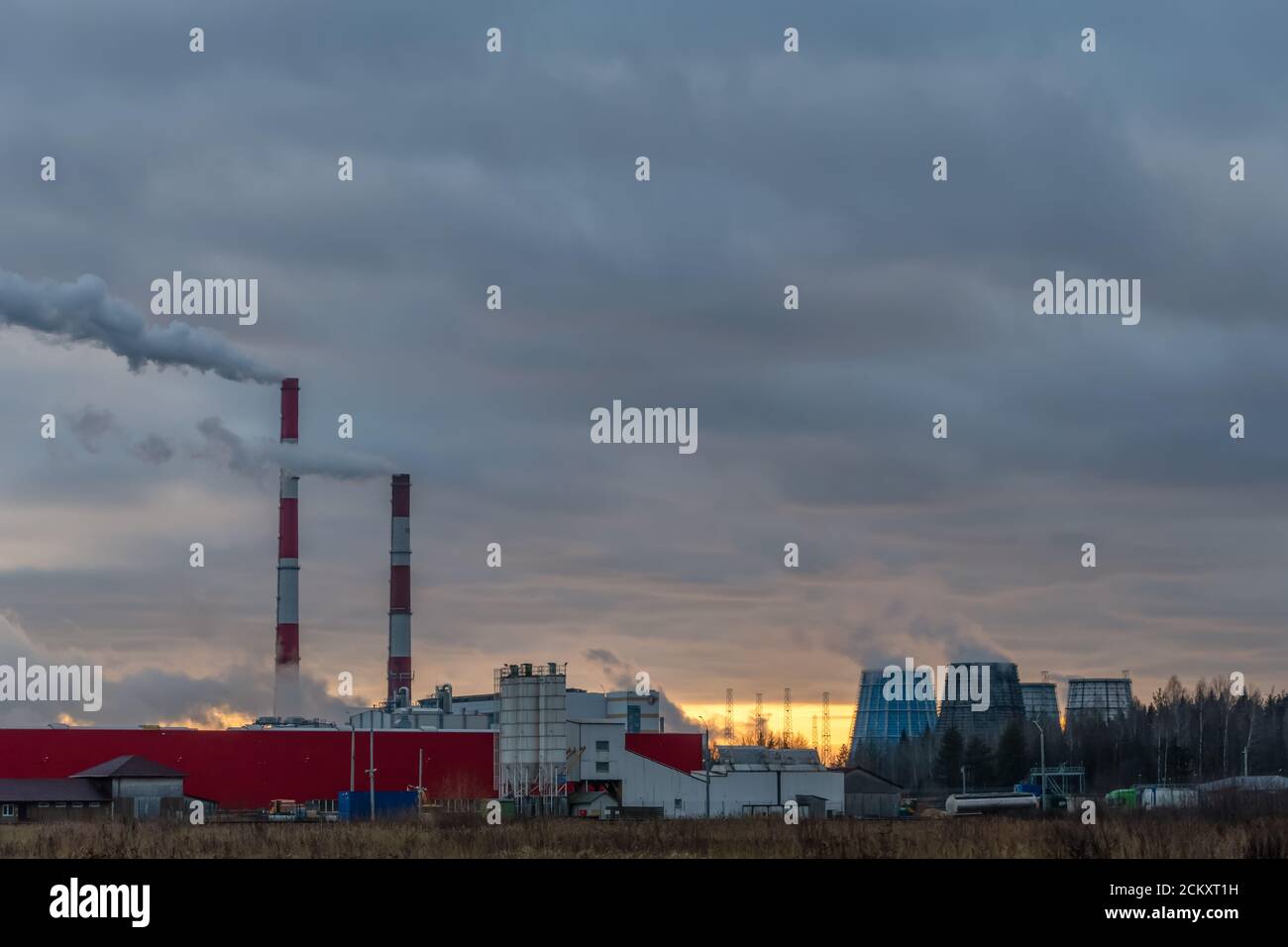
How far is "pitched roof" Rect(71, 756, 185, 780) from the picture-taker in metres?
67.4

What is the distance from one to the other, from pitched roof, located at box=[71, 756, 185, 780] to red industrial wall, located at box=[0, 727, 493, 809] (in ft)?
7.45

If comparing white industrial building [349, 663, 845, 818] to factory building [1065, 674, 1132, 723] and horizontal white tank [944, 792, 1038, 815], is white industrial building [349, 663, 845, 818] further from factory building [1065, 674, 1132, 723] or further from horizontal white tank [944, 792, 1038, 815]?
factory building [1065, 674, 1132, 723]

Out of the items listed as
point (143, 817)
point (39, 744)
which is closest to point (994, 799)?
point (143, 817)

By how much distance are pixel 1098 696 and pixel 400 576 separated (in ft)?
207

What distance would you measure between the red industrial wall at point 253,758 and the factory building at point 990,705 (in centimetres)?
5392

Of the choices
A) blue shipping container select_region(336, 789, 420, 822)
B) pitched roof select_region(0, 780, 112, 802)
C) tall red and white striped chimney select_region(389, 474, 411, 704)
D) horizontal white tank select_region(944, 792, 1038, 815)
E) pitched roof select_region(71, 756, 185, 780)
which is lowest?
horizontal white tank select_region(944, 792, 1038, 815)

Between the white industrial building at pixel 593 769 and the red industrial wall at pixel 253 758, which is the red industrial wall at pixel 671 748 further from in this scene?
the red industrial wall at pixel 253 758

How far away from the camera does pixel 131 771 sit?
→ 67.7 meters

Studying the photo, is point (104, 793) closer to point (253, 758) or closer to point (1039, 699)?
point (253, 758)

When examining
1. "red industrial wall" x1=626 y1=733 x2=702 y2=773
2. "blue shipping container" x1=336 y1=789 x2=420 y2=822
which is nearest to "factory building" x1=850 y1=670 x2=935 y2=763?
"red industrial wall" x1=626 y1=733 x2=702 y2=773

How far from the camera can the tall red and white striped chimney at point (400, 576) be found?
81.6 meters

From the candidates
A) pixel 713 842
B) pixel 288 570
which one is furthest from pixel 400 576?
pixel 713 842
